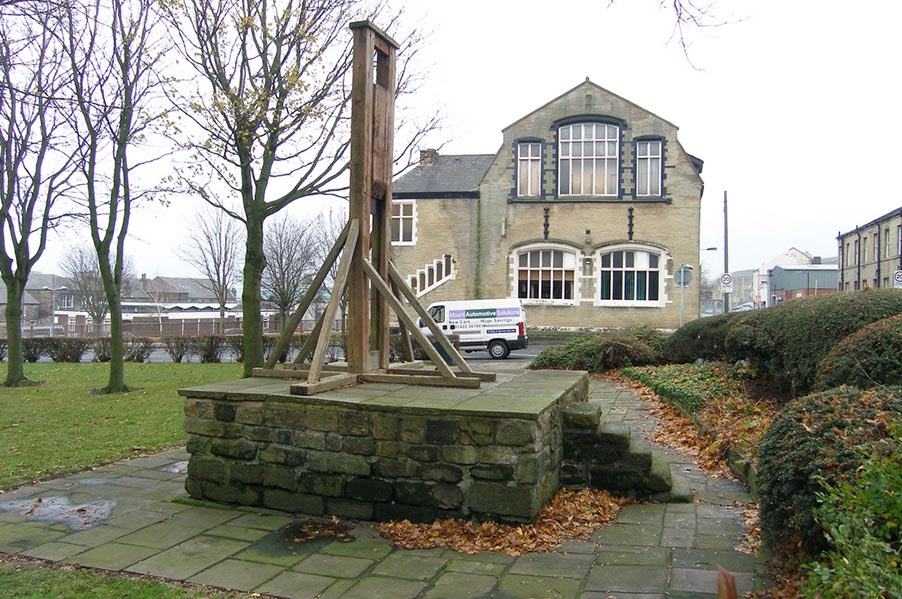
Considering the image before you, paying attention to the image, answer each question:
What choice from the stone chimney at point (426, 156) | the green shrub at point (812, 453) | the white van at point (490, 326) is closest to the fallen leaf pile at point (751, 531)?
the green shrub at point (812, 453)

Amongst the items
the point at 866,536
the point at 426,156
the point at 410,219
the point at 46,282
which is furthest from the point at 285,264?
the point at 46,282

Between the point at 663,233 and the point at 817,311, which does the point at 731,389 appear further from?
the point at 663,233

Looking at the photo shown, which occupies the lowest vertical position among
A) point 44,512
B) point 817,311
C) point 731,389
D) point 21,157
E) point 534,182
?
point 44,512

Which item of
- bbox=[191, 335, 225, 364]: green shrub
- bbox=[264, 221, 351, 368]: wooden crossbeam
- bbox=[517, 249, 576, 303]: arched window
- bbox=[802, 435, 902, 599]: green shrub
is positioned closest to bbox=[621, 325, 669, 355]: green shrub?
bbox=[264, 221, 351, 368]: wooden crossbeam

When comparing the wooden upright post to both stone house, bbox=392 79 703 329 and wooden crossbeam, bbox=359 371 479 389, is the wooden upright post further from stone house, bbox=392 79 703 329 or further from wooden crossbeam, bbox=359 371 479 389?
stone house, bbox=392 79 703 329

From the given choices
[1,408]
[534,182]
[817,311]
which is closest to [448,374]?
[817,311]

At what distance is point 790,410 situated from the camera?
15.4 ft

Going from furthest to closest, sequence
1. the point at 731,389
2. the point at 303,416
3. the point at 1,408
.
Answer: the point at 1,408 < the point at 731,389 < the point at 303,416

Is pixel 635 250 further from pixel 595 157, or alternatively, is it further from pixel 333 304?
pixel 333 304

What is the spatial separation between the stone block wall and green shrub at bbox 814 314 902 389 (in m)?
2.41

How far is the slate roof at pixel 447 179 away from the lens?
32406 millimetres

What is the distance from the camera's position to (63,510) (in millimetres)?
5832

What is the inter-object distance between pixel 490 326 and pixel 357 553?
19681mm

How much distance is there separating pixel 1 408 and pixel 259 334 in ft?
14.8
